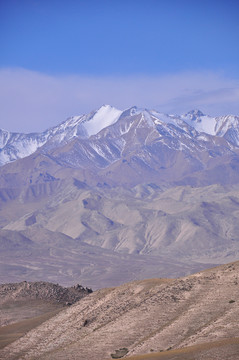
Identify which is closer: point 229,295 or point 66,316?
point 229,295

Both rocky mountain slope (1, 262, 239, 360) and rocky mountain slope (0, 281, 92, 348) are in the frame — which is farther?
rocky mountain slope (0, 281, 92, 348)

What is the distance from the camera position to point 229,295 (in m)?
46.9

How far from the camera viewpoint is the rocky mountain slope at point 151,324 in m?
38.8

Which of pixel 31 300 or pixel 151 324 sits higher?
pixel 151 324

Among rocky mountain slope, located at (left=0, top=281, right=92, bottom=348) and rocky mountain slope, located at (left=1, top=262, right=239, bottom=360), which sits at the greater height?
rocky mountain slope, located at (left=1, top=262, right=239, bottom=360)

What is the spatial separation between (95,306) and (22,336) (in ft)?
20.8

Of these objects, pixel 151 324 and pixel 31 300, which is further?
pixel 31 300

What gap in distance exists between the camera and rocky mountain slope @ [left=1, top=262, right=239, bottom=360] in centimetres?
3878

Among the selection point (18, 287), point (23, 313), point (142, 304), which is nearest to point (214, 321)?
point (142, 304)

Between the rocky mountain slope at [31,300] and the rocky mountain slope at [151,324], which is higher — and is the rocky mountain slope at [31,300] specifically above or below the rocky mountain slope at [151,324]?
below

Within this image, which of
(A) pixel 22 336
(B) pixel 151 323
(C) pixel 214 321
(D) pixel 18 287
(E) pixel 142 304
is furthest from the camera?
(D) pixel 18 287

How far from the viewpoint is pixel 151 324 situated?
1764 inches

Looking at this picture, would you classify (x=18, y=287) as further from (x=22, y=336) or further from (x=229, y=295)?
(x=229, y=295)

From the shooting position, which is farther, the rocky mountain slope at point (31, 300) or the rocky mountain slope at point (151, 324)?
the rocky mountain slope at point (31, 300)
